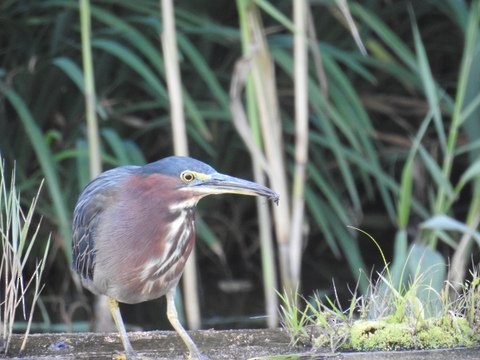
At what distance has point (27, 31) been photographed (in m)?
4.78

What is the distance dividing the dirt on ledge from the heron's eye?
47 centimetres

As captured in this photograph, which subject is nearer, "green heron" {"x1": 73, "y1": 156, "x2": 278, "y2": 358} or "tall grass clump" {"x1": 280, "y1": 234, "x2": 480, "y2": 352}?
"tall grass clump" {"x1": 280, "y1": 234, "x2": 480, "y2": 352}

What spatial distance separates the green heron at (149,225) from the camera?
2854 millimetres

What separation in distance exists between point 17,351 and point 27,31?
2335 millimetres

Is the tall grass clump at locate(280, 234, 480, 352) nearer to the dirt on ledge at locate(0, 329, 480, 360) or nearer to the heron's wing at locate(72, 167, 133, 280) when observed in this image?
the dirt on ledge at locate(0, 329, 480, 360)

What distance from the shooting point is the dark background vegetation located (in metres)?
4.66

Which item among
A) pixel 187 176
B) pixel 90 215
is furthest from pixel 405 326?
pixel 90 215

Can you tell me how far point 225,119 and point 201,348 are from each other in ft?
7.00

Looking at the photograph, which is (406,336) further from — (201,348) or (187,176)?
(187,176)

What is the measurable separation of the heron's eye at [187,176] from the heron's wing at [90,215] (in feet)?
0.89

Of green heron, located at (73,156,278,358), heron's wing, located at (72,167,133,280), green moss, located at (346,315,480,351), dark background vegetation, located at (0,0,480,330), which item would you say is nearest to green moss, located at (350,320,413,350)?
green moss, located at (346,315,480,351)

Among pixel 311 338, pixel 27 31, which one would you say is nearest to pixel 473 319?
pixel 311 338

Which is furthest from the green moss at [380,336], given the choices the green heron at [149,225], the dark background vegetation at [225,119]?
the dark background vegetation at [225,119]

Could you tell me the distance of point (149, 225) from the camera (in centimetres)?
294
